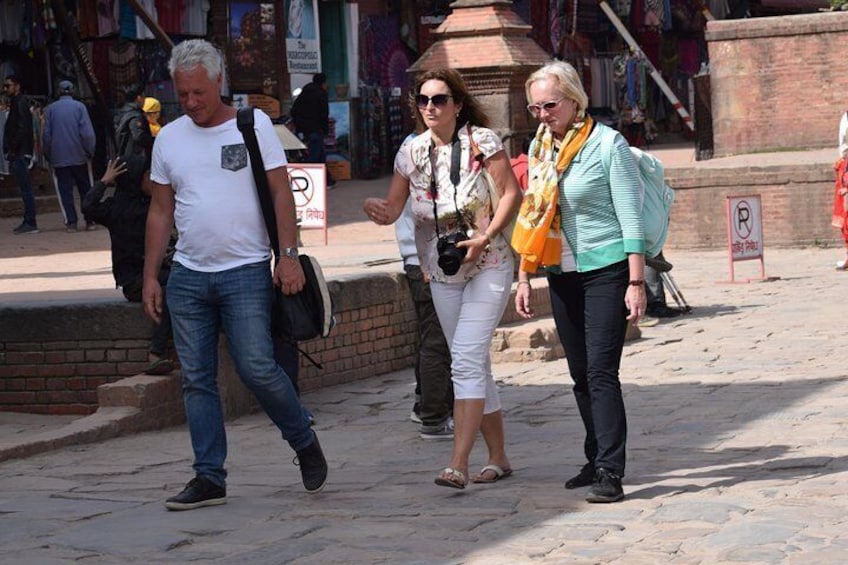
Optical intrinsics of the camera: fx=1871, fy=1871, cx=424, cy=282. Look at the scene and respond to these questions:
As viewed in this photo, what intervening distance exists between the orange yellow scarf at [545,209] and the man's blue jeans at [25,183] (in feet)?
47.8

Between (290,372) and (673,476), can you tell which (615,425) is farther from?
(290,372)

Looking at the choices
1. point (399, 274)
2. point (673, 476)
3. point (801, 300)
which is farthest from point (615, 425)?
point (801, 300)

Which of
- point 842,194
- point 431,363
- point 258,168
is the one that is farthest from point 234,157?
point 842,194

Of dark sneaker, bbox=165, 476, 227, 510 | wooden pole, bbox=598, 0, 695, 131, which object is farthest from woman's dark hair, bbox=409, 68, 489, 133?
wooden pole, bbox=598, 0, 695, 131

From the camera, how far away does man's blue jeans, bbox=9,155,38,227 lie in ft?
70.2

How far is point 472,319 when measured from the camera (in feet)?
25.4

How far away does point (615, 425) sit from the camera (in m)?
7.42

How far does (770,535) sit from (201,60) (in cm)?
287

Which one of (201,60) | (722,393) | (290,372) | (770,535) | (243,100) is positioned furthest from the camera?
(243,100)

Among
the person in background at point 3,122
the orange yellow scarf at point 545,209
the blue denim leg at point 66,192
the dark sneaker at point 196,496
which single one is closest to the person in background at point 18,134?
the blue denim leg at point 66,192

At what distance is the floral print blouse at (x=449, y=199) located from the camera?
25.7 feet

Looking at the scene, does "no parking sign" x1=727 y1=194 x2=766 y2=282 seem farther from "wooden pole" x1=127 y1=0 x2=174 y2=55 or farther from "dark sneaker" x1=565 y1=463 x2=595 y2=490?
"dark sneaker" x1=565 y1=463 x2=595 y2=490

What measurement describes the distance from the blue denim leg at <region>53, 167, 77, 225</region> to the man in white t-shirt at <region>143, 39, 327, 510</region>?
568 inches

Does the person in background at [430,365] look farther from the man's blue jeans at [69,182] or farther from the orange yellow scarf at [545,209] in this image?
the man's blue jeans at [69,182]
